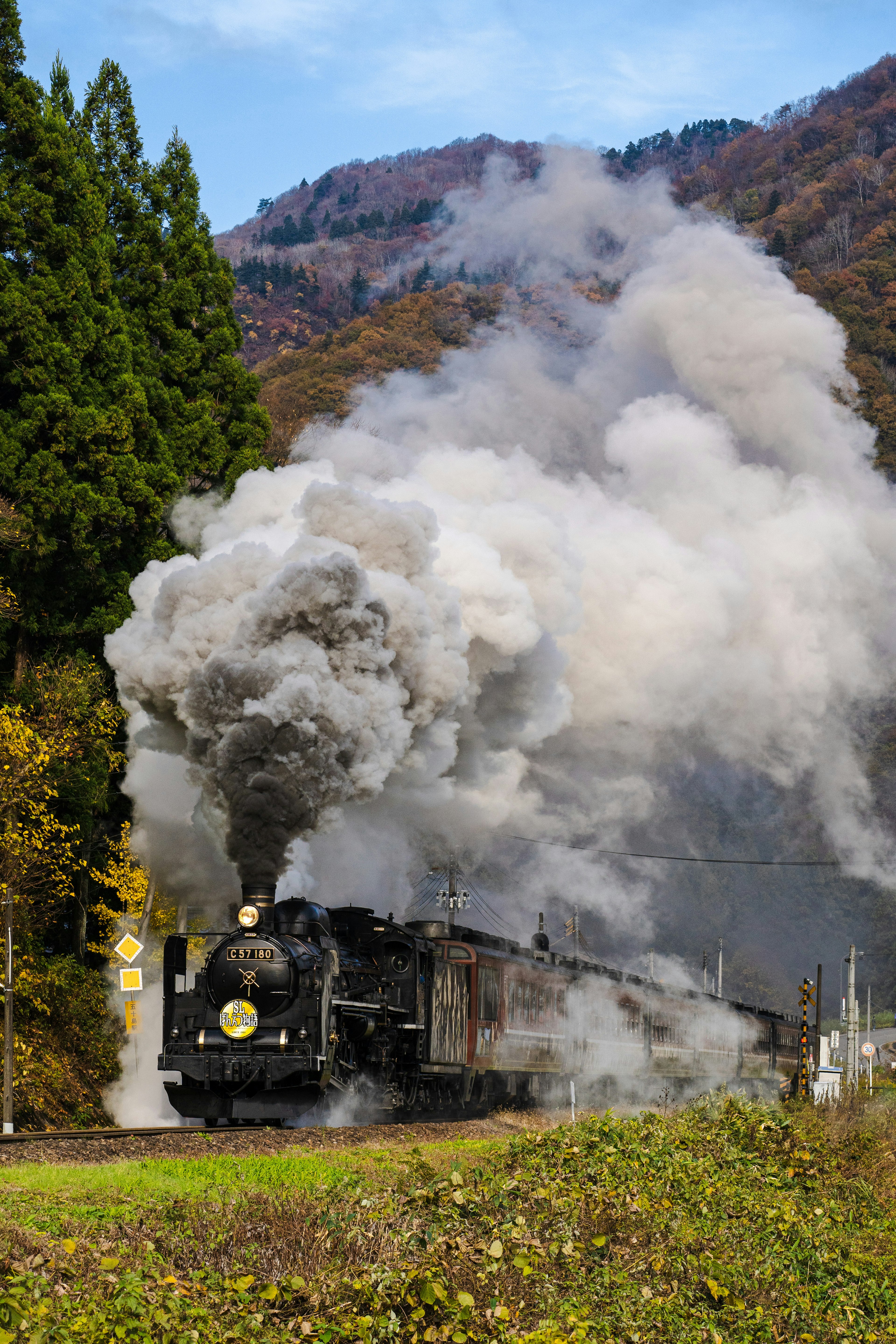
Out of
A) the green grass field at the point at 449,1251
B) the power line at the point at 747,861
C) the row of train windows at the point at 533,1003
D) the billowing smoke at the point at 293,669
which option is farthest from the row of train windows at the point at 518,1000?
the power line at the point at 747,861

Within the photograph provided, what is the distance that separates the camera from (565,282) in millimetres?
119438

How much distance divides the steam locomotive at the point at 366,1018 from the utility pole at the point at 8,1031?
211cm

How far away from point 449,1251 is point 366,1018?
348 inches

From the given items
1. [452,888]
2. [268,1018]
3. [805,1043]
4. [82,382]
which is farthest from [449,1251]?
[805,1043]

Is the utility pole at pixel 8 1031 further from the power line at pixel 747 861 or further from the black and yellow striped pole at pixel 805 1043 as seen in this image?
the power line at pixel 747 861

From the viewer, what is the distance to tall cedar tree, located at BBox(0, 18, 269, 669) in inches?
885

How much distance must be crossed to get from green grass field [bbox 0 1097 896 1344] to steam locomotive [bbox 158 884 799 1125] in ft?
10.2

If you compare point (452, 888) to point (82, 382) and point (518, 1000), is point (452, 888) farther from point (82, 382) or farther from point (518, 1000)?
point (82, 382)

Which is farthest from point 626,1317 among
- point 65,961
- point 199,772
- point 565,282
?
point 565,282

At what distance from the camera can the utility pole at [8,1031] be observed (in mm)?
16547

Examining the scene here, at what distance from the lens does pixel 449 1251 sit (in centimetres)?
689

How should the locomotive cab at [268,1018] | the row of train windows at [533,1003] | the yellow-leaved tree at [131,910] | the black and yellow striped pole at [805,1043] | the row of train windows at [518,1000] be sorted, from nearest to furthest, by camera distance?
the locomotive cab at [268,1018]
the row of train windows at [518,1000]
the row of train windows at [533,1003]
the yellow-leaved tree at [131,910]
the black and yellow striped pole at [805,1043]

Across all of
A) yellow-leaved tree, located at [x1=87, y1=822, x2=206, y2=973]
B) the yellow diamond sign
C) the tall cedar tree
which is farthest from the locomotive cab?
the tall cedar tree

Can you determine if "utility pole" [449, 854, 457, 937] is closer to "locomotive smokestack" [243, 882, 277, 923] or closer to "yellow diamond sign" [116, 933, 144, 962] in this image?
"yellow diamond sign" [116, 933, 144, 962]
